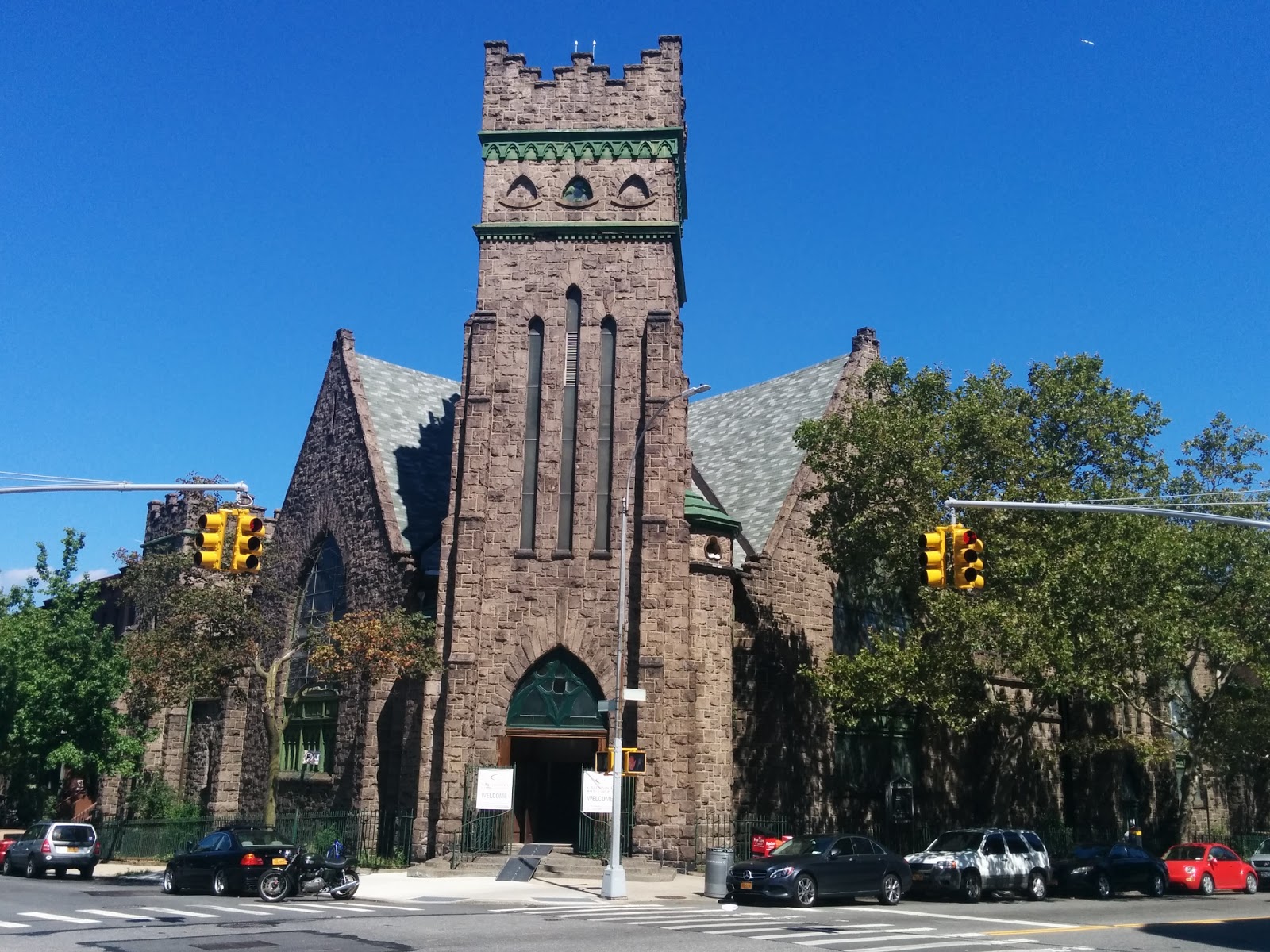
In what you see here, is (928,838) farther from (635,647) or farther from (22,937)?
(22,937)

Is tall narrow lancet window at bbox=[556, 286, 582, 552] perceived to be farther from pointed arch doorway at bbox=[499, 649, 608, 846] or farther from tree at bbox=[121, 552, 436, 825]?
tree at bbox=[121, 552, 436, 825]

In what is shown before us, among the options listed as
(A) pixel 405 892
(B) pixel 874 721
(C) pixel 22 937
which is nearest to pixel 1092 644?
(B) pixel 874 721

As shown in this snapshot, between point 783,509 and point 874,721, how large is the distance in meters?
7.09

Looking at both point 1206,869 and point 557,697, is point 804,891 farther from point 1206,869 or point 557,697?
point 1206,869

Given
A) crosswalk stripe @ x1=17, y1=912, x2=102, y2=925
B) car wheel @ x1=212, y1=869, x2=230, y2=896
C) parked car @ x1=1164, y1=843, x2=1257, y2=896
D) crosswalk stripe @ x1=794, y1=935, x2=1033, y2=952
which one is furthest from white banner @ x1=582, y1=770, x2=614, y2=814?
parked car @ x1=1164, y1=843, x2=1257, y2=896

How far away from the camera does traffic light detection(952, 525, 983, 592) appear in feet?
56.2

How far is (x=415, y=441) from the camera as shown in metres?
41.0

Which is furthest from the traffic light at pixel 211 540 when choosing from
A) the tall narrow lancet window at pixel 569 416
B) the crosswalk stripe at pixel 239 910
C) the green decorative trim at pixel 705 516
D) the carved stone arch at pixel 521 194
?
the carved stone arch at pixel 521 194

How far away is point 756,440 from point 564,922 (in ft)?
88.5

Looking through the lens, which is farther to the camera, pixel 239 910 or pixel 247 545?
pixel 239 910

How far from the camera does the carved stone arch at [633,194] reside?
34.1 metres

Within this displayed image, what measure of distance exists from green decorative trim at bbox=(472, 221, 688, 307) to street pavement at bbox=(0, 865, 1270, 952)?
1761 cm

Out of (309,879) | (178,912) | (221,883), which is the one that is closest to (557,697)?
(309,879)

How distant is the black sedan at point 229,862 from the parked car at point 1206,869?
22.3 metres
